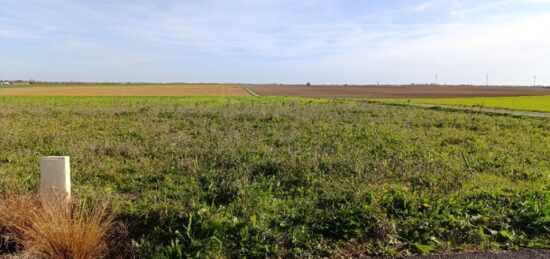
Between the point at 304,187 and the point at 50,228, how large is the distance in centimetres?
400

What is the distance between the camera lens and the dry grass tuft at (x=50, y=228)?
4.36m

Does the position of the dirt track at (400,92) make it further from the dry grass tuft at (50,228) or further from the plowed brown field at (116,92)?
the dry grass tuft at (50,228)

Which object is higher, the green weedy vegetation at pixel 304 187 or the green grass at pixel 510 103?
the green grass at pixel 510 103

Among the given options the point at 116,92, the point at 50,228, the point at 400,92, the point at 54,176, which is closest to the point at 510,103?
the point at 54,176

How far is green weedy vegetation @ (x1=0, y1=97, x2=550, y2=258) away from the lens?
477 centimetres

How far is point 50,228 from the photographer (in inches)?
174

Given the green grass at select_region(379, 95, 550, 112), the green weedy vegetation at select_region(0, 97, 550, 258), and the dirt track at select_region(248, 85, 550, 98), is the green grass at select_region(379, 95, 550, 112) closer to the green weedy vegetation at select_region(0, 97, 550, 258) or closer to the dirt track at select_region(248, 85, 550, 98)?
the green weedy vegetation at select_region(0, 97, 550, 258)

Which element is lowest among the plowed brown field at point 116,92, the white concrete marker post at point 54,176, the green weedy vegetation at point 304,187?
the green weedy vegetation at point 304,187

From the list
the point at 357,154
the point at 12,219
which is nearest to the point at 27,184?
the point at 12,219

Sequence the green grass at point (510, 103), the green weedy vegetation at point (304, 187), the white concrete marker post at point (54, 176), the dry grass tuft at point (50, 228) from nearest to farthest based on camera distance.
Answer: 1. the dry grass tuft at point (50, 228)
2. the green weedy vegetation at point (304, 187)
3. the white concrete marker post at point (54, 176)
4. the green grass at point (510, 103)

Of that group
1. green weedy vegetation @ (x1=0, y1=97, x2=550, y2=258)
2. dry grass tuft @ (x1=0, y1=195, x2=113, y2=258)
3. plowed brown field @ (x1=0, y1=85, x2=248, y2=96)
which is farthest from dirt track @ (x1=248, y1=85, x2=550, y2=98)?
dry grass tuft @ (x1=0, y1=195, x2=113, y2=258)

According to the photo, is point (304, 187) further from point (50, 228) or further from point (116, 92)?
point (116, 92)

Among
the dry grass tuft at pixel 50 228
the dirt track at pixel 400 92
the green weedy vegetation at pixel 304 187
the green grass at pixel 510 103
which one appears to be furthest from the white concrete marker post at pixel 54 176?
the dirt track at pixel 400 92

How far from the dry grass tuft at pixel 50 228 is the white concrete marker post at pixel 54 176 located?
0.14m
